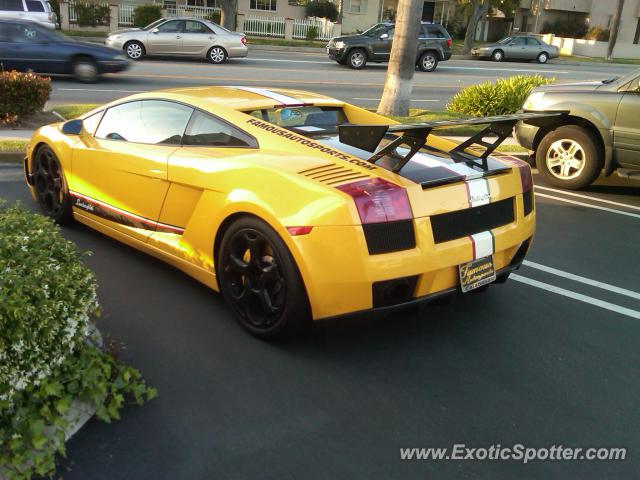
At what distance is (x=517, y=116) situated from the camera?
14.1 ft

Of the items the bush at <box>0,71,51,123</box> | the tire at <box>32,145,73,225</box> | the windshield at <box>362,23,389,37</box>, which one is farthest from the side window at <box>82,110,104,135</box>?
the windshield at <box>362,23,389,37</box>

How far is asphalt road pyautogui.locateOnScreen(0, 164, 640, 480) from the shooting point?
3031 millimetres

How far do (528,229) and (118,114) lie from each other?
3.34 m

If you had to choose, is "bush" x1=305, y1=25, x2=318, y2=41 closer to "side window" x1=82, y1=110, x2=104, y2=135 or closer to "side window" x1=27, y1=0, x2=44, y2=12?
"side window" x1=27, y1=0, x2=44, y2=12

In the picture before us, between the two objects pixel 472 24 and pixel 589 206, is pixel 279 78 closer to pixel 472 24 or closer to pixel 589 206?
pixel 589 206

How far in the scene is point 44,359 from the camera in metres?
2.90

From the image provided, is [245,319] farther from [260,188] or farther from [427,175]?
[427,175]

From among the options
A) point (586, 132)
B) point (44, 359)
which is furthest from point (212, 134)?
point (586, 132)

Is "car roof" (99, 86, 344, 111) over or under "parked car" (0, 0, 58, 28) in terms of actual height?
over

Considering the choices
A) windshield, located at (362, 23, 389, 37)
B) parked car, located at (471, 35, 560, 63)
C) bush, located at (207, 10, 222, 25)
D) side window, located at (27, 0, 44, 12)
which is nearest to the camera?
side window, located at (27, 0, 44, 12)

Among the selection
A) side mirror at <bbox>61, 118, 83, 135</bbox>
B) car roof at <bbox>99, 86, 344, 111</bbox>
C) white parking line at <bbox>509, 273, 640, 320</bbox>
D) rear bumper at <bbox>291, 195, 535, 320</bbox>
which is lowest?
white parking line at <bbox>509, 273, 640, 320</bbox>

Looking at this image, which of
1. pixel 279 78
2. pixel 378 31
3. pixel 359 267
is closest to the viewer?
pixel 359 267

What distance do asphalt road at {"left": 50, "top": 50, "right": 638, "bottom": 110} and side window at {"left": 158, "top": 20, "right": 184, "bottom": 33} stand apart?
1.03 m

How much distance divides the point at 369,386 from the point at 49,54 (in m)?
15.3
